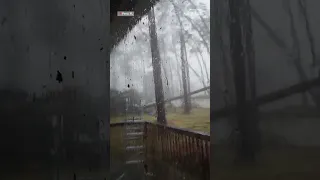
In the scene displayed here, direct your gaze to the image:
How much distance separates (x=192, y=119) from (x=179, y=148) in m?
Result: 0.34

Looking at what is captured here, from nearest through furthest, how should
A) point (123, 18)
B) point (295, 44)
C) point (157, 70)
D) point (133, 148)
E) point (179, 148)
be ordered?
point (295, 44) → point (123, 18) → point (133, 148) → point (179, 148) → point (157, 70)

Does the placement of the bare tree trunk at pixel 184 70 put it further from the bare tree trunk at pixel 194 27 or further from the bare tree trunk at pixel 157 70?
the bare tree trunk at pixel 157 70

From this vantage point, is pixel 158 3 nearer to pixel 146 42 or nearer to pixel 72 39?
pixel 146 42

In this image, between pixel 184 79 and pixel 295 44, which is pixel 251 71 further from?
pixel 184 79

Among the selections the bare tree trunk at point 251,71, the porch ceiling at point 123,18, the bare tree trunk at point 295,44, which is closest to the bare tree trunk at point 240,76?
the bare tree trunk at point 251,71

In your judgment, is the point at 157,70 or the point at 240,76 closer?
the point at 240,76

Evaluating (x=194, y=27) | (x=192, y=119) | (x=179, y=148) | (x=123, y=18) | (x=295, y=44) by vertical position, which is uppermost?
(x=194, y=27)

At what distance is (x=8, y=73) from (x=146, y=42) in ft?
3.46

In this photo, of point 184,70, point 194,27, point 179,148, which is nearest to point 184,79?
point 184,70

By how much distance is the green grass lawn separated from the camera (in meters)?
1.73

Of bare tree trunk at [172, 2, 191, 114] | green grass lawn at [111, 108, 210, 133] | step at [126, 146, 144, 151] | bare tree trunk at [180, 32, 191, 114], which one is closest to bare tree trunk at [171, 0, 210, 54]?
bare tree trunk at [172, 2, 191, 114]

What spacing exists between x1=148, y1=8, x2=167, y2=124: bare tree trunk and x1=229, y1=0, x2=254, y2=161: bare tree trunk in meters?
0.66

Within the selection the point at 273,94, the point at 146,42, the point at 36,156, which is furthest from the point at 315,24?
the point at 36,156

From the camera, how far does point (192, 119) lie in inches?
71.9
